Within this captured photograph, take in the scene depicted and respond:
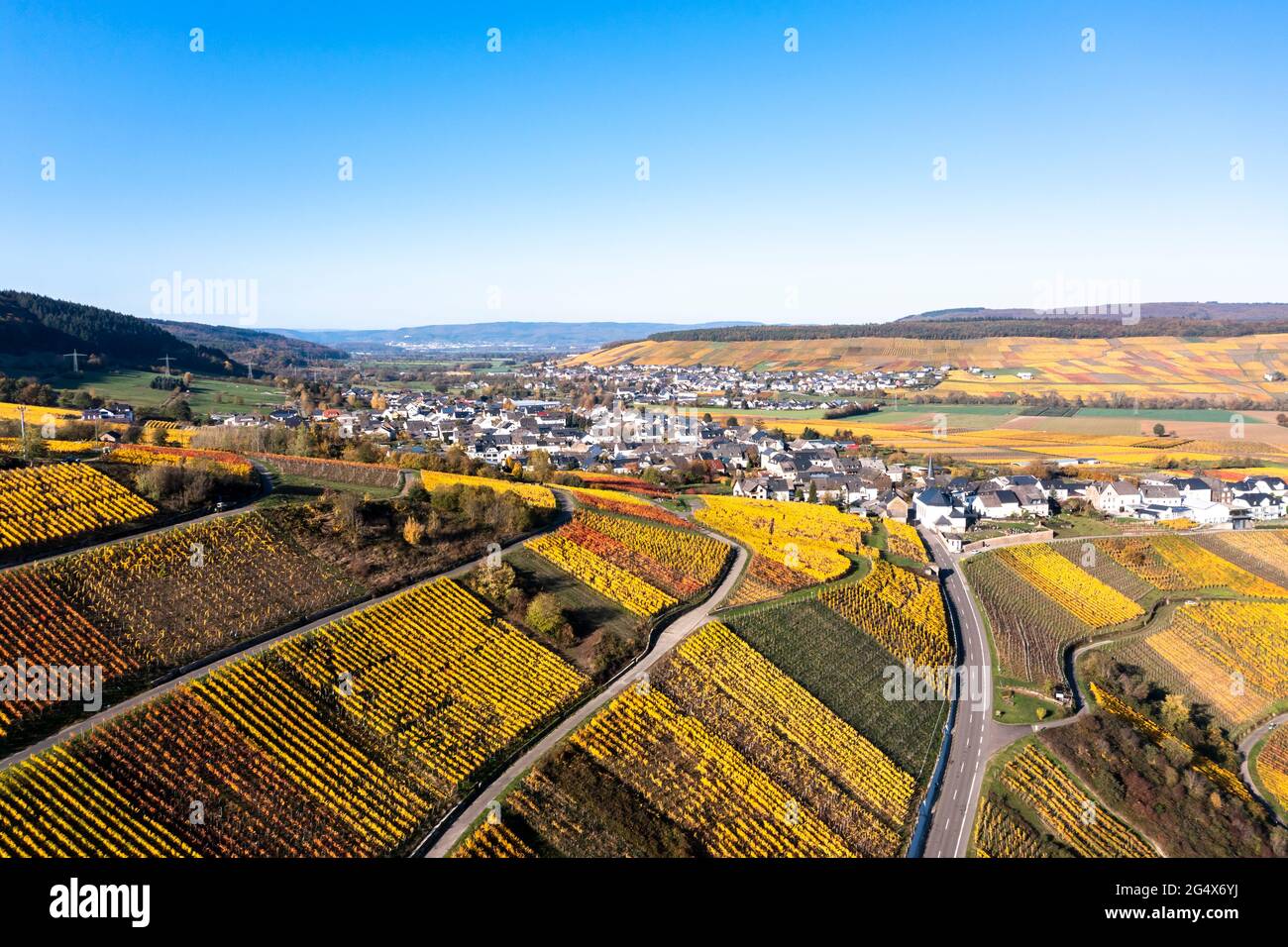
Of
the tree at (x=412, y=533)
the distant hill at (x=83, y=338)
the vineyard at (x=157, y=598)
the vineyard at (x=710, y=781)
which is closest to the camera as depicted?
the vineyard at (x=710, y=781)

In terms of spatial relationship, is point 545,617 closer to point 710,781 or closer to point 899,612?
point 710,781

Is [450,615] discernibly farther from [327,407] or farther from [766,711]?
[327,407]

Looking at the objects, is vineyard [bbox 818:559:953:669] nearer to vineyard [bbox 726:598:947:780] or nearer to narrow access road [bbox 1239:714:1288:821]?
vineyard [bbox 726:598:947:780]

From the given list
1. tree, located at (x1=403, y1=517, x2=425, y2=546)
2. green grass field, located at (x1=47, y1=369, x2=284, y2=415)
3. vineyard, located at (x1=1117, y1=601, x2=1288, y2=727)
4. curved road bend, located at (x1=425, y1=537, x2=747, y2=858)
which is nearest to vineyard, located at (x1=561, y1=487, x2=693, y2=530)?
curved road bend, located at (x1=425, y1=537, x2=747, y2=858)

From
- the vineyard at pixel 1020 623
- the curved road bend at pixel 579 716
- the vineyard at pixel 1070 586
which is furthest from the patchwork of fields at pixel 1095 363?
the curved road bend at pixel 579 716

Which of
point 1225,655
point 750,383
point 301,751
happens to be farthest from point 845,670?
point 750,383

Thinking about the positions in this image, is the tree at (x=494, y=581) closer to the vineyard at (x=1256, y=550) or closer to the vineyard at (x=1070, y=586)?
the vineyard at (x=1070, y=586)
